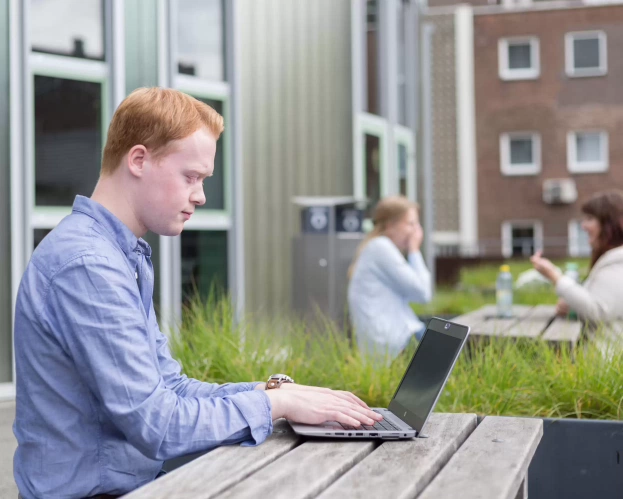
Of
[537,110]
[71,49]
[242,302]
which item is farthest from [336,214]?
[537,110]

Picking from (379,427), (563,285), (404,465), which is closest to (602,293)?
(563,285)

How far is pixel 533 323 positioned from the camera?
4883 mm

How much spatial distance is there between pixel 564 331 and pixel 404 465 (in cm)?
285

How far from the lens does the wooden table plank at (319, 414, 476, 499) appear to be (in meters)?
1.52

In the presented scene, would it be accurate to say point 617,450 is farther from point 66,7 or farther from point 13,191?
point 66,7

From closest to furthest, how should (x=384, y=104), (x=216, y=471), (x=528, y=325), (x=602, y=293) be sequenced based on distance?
(x=216, y=471)
(x=602, y=293)
(x=528, y=325)
(x=384, y=104)

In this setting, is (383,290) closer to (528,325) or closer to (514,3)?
(528,325)

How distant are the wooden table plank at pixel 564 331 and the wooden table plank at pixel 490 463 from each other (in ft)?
6.22

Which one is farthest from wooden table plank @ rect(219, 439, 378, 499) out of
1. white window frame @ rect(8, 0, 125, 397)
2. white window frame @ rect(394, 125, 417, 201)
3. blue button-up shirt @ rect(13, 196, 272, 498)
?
white window frame @ rect(394, 125, 417, 201)

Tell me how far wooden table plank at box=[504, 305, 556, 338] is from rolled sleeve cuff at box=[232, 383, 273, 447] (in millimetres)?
2258

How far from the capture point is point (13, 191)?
5426mm

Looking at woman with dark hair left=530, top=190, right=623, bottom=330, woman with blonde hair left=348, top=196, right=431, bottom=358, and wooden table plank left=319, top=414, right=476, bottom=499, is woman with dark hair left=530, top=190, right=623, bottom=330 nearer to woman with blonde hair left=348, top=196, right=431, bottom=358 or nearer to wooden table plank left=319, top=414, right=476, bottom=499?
woman with blonde hair left=348, top=196, right=431, bottom=358

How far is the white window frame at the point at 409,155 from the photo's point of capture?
10.7m

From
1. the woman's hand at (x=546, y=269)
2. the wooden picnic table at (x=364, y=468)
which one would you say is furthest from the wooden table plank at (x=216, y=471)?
the woman's hand at (x=546, y=269)
